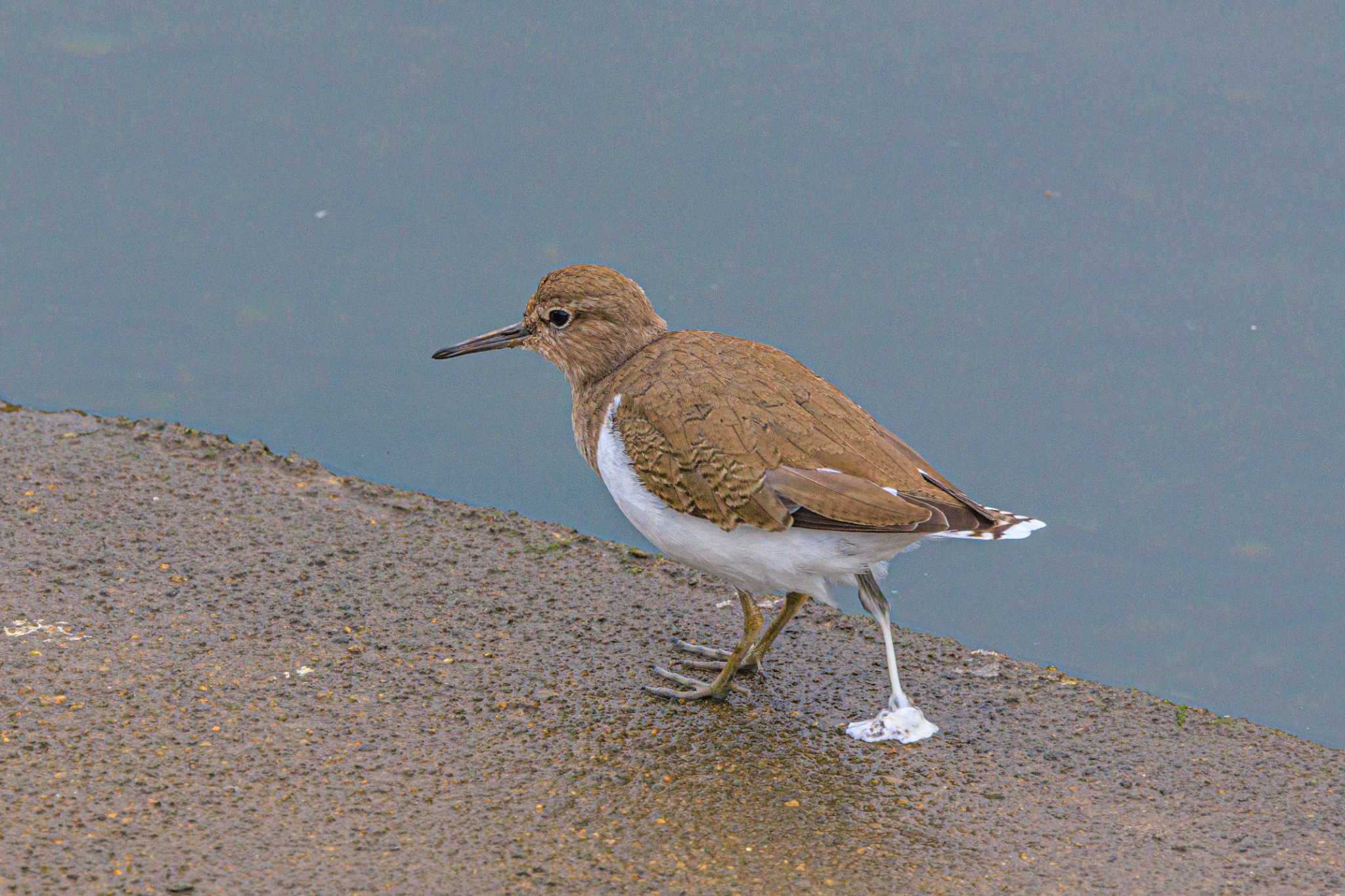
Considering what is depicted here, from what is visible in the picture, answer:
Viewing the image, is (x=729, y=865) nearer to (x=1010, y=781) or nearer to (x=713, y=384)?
(x=1010, y=781)

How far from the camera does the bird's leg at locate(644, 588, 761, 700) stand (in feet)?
15.6

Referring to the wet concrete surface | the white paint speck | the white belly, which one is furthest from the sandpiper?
the white paint speck

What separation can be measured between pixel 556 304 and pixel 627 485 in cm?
85

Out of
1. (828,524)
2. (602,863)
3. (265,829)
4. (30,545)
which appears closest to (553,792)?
(602,863)

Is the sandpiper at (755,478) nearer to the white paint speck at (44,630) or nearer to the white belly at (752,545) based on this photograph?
the white belly at (752,545)

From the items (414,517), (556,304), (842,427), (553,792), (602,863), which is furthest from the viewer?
(414,517)

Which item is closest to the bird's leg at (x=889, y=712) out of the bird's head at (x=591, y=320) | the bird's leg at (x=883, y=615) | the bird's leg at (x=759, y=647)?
the bird's leg at (x=883, y=615)

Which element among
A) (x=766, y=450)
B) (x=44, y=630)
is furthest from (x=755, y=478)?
(x=44, y=630)

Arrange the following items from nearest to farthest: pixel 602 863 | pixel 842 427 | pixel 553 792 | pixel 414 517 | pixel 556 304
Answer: pixel 602 863 → pixel 553 792 → pixel 842 427 → pixel 556 304 → pixel 414 517

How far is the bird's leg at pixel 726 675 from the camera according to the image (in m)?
4.77

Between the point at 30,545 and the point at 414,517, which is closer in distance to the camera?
the point at 30,545

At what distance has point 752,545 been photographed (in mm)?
4375

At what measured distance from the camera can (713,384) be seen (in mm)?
4539

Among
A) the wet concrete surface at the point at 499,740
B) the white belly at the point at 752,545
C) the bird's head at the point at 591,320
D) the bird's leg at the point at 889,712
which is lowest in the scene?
the wet concrete surface at the point at 499,740
